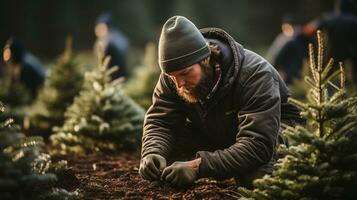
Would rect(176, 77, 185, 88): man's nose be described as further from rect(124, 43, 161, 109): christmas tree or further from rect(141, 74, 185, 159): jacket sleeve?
rect(124, 43, 161, 109): christmas tree

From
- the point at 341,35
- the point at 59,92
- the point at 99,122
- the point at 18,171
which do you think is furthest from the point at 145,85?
the point at 18,171

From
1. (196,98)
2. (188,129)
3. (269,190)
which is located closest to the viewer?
(269,190)

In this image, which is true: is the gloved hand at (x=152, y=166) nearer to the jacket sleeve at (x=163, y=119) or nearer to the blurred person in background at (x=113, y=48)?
the jacket sleeve at (x=163, y=119)

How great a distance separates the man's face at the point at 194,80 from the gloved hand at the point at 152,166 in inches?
23.5

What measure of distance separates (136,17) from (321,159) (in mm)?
32794

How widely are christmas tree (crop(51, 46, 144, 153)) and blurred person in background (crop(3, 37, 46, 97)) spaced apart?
194 inches

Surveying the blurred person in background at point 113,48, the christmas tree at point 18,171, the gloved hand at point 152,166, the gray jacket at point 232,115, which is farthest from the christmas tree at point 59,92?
the christmas tree at point 18,171

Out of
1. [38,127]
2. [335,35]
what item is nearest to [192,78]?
[38,127]

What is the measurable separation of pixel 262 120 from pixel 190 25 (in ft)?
3.21

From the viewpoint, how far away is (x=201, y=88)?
195 inches

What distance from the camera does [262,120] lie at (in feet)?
15.6

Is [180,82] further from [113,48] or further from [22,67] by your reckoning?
[113,48]

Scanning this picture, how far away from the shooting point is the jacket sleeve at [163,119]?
17.6 feet

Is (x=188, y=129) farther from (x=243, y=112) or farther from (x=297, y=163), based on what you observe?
(x=297, y=163)
